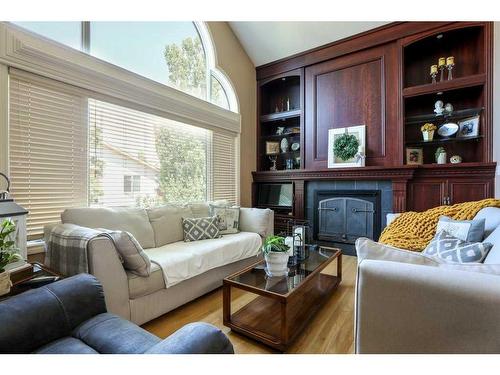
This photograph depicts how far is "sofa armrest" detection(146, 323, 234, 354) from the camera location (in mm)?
744

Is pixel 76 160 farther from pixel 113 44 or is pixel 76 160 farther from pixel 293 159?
pixel 293 159

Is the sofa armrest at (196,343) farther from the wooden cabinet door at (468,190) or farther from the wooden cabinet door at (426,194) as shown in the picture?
the wooden cabinet door at (468,190)

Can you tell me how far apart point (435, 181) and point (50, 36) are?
426 centimetres

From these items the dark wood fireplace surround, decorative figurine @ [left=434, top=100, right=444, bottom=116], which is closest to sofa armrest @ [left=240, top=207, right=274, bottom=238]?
the dark wood fireplace surround

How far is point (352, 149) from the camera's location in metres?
3.47

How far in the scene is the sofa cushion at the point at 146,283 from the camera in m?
1.64

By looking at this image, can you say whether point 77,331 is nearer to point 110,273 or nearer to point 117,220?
point 110,273

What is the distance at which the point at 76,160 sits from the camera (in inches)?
86.8

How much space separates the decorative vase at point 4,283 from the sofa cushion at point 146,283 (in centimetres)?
60

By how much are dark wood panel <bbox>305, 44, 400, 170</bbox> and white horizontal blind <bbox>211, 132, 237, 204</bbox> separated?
1197 mm

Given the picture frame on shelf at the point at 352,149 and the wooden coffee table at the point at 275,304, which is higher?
the picture frame on shelf at the point at 352,149

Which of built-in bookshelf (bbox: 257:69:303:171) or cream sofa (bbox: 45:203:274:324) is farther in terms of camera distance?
built-in bookshelf (bbox: 257:69:303:171)

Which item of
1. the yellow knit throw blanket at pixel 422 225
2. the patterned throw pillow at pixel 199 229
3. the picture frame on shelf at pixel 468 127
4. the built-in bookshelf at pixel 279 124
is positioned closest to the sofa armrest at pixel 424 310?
the yellow knit throw blanket at pixel 422 225

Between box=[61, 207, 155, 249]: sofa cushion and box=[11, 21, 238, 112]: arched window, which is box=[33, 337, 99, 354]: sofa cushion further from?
box=[11, 21, 238, 112]: arched window
